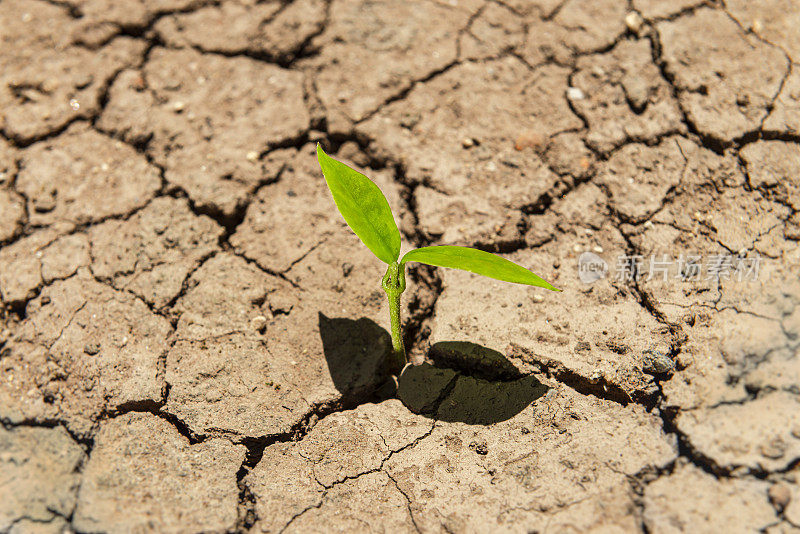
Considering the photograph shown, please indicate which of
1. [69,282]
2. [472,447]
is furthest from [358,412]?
[69,282]

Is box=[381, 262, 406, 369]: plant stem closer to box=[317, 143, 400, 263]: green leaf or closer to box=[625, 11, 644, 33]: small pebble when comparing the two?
box=[317, 143, 400, 263]: green leaf

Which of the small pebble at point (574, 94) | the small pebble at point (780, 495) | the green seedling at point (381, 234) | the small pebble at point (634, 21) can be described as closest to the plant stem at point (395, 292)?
the green seedling at point (381, 234)

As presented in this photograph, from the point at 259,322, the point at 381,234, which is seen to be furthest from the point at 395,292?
the point at 259,322

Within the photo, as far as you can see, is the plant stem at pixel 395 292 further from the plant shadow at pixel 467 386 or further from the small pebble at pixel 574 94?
the small pebble at pixel 574 94

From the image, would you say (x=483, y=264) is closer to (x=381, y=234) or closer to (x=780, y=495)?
(x=381, y=234)

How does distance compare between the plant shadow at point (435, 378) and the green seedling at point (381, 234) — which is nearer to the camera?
the green seedling at point (381, 234)

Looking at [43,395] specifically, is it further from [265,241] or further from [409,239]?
[409,239]
